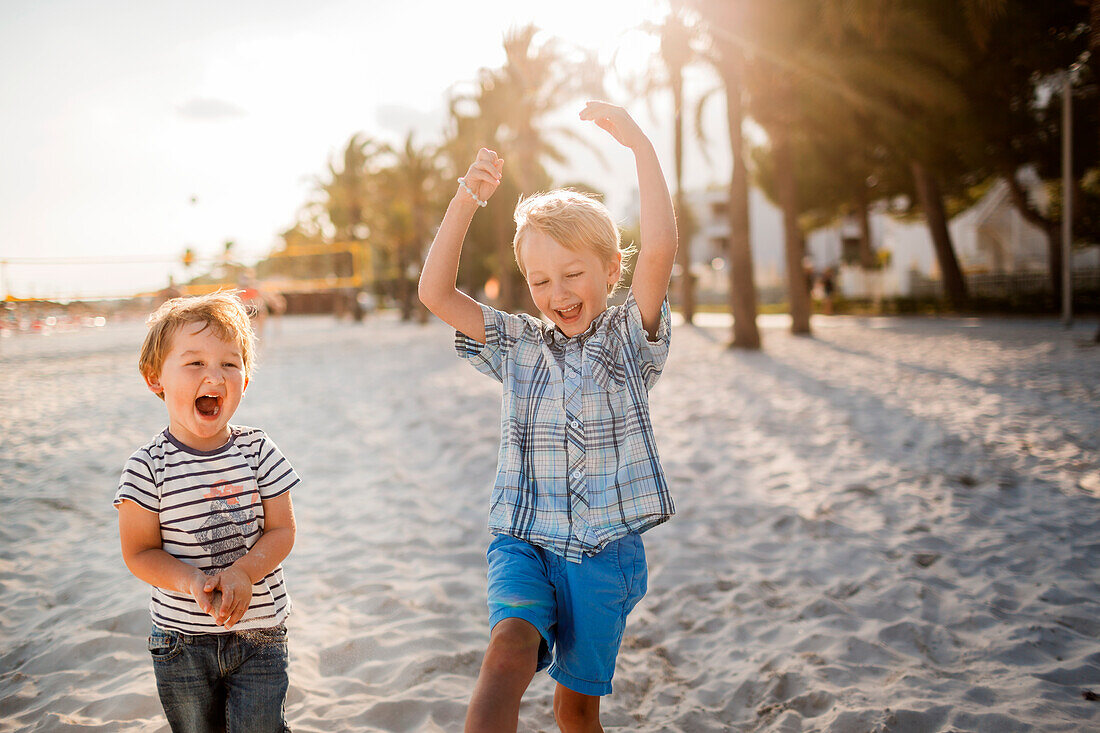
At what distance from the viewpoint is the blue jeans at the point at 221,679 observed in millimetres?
1933

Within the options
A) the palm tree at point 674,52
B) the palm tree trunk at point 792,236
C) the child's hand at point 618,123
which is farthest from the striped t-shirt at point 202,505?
the palm tree trunk at point 792,236

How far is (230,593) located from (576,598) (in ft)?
2.80

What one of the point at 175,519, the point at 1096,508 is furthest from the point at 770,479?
the point at 175,519

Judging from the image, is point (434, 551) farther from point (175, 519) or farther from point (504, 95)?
point (504, 95)

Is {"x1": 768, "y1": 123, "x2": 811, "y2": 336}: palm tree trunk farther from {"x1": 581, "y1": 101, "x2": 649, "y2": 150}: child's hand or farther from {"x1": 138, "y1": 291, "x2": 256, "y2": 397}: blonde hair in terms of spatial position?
{"x1": 138, "y1": 291, "x2": 256, "y2": 397}: blonde hair

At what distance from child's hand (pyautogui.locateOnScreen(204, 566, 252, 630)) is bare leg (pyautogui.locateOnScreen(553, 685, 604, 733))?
0.93 meters

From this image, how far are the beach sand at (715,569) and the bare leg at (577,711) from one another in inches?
27.0

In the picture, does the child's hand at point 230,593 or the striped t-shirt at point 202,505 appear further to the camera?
the striped t-shirt at point 202,505

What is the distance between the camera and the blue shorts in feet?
6.59

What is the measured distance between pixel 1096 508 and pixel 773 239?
61.8m

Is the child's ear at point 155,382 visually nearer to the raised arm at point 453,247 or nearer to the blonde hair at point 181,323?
the blonde hair at point 181,323

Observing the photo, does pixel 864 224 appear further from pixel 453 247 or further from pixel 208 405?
pixel 208 405

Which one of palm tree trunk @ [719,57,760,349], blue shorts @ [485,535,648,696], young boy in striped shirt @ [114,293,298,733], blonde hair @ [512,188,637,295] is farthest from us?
palm tree trunk @ [719,57,760,349]

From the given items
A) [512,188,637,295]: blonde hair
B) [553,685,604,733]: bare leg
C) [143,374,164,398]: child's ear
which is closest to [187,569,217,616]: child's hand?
[143,374,164,398]: child's ear
